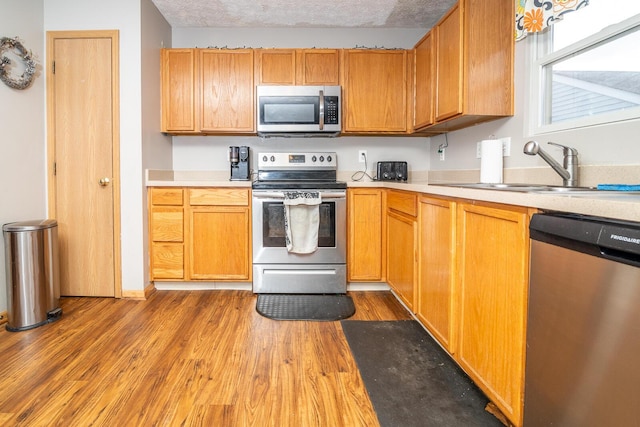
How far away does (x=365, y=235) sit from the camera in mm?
3146

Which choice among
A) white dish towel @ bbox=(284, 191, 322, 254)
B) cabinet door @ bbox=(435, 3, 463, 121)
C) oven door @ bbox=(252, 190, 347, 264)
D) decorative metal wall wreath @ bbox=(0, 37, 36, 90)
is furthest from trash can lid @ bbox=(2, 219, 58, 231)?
cabinet door @ bbox=(435, 3, 463, 121)

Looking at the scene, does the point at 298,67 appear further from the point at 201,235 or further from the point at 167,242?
the point at 167,242

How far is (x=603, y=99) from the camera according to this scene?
168 cm

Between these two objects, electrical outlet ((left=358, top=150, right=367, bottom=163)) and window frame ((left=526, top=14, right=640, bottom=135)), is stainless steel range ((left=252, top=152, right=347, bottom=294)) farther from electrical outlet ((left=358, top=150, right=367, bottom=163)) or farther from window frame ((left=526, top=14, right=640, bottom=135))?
window frame ((left=526, top=14, right=640, bottom=135))

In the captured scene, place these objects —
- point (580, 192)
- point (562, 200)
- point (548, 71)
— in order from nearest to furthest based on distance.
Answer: point (562, 200) → point (580, 192) → point (548, 71)

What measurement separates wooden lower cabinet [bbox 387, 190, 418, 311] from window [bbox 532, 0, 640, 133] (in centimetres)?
85

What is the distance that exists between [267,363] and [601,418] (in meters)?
1.42

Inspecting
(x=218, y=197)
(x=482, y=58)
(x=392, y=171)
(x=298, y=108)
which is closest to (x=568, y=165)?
(x=482, y=58)

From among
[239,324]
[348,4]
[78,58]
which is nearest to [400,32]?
[348,4]

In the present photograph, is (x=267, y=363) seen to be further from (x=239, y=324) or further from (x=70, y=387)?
(x=70, y=387)

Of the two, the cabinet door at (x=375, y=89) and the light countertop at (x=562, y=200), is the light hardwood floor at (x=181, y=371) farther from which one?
the cabinet door at (x=375, y=89)

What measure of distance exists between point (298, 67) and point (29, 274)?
8.19 feet

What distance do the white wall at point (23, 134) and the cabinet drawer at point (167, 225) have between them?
2.57 ft

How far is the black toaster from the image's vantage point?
3.54 m
